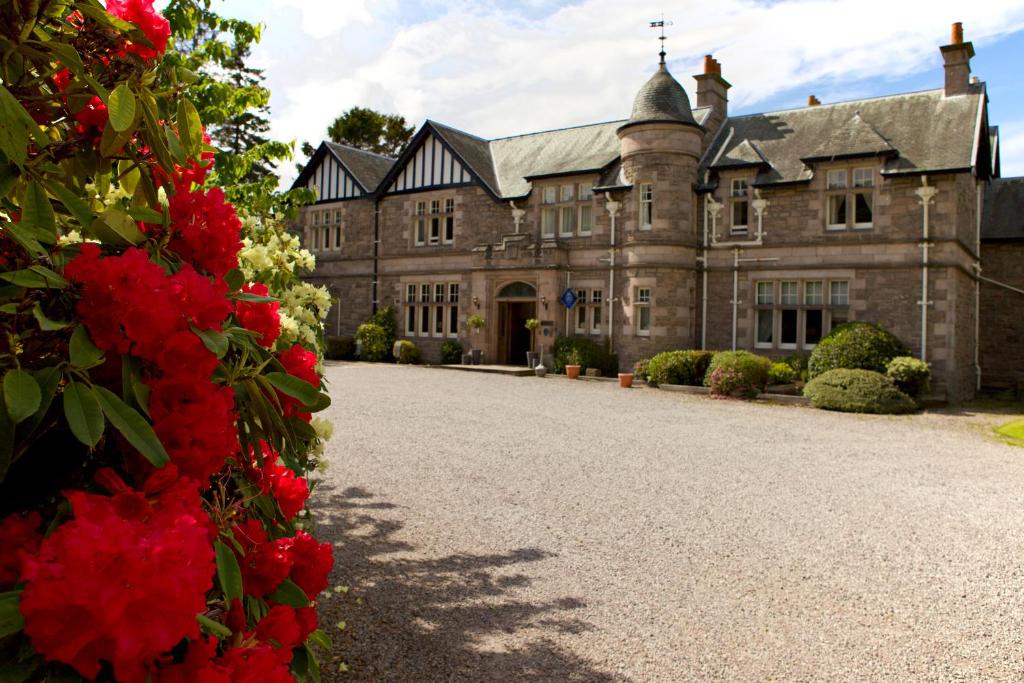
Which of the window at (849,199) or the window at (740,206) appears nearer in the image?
the window at (849,199)

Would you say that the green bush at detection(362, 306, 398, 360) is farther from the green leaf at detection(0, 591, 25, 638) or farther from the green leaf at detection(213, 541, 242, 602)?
the green leaf at detection(0, 591, 25, 638)

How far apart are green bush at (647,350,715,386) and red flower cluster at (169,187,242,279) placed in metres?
18.5

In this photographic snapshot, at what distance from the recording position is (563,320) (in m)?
24.0

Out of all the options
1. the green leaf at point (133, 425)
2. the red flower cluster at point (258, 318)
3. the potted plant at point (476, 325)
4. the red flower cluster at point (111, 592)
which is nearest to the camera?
the red flower cluster at point (111, 592)

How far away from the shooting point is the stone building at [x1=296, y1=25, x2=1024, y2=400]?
63.2 feet

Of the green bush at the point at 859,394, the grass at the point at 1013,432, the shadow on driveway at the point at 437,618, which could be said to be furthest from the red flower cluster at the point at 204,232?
the green bush at the point at 859,394

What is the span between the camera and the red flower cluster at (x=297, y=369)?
77.3 inches

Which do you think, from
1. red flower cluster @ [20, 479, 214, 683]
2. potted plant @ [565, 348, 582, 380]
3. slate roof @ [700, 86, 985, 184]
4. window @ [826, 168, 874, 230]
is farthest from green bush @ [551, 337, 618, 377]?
red flower cluster @ [20, 479, 214, 683]

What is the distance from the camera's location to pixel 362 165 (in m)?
30.8

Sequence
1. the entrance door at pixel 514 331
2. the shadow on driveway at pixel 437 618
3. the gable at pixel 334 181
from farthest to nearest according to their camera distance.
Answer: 1. the gable at pixel 334 181
2. the entrance door at pixel 514 331
3. the shadow on driveway at pixel 437 618

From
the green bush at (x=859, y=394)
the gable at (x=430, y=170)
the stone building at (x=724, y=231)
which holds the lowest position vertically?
the green bush at (x=859, y=394)

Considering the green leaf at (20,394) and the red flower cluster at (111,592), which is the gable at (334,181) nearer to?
the green leaf at (20,394)

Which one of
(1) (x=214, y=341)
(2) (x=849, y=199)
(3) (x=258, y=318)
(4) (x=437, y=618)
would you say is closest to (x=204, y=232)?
(3) (x=258, y=318)

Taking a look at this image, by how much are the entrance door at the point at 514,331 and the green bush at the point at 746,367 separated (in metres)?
8.87
